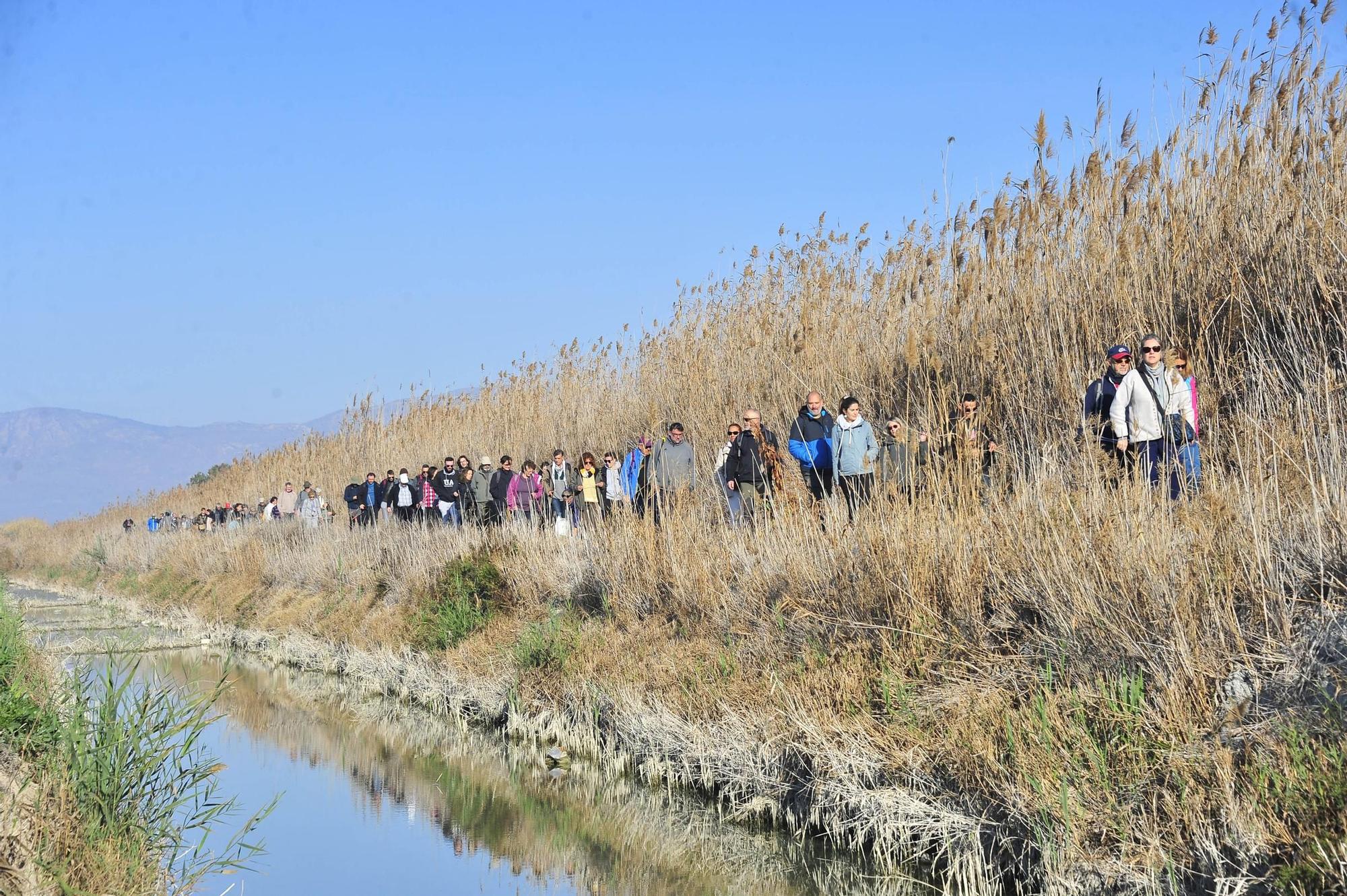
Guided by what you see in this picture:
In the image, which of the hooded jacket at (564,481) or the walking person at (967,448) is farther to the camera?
the hooded jacket at (564,481)

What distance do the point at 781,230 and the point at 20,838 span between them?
35.3 feet

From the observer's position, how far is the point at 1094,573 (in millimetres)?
6426

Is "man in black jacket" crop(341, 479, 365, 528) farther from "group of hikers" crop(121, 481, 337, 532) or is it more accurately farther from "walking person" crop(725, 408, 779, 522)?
"walking person" crop(725, 408, 779, 522)

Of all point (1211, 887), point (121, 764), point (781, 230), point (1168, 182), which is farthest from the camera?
point (781, 230)

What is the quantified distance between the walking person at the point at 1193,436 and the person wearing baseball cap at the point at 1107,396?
1.16 feet

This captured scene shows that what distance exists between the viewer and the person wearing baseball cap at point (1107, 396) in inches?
Answer: 327

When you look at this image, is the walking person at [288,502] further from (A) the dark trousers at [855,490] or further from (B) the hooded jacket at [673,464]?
(A) the dark trousers at [855,490]

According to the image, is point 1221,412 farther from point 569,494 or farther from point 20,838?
point 569,494

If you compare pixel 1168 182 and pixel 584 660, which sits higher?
pixel 1168 182

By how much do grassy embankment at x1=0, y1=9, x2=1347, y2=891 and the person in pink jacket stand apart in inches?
56.4

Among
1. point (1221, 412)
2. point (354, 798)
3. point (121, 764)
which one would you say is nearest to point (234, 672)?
point (354, 798)

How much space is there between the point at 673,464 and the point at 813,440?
246 centimetres

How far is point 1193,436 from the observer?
7969 mm

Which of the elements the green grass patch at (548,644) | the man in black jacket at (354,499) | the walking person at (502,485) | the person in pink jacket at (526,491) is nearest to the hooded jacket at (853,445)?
the green grass patch at (548,644)
